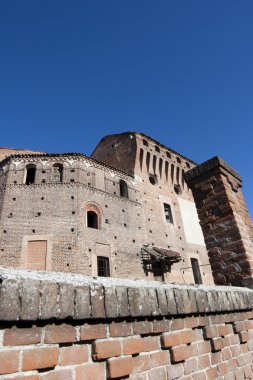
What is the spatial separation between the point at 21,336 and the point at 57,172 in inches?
661

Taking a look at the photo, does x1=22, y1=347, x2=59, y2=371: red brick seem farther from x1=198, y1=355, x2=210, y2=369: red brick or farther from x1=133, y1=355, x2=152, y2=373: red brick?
x1=198, y1=355, x2=210, y2=369: red brick

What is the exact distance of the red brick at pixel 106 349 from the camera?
155 cm

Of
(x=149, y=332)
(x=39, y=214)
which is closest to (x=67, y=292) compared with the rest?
(x=149, y=332)

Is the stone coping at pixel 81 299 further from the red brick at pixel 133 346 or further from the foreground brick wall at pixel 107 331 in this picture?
the red brick at pixel 133 346

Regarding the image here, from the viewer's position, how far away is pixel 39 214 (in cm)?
1555

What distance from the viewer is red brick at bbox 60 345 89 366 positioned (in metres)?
1.43

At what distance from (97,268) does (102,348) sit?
550 inches

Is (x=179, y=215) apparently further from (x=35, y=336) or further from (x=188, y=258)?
(x=35, y=336)

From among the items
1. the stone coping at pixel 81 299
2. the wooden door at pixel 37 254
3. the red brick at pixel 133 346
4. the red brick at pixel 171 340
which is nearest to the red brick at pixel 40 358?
the stone coping at pixel 81 299

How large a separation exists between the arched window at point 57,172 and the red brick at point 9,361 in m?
16.4

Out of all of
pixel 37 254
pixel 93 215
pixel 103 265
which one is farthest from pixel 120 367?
pixel 93 215

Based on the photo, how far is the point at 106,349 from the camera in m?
1.60

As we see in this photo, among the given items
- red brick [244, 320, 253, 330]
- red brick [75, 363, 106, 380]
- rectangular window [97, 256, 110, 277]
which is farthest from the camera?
rectangular window [97, 256, 110, 277]

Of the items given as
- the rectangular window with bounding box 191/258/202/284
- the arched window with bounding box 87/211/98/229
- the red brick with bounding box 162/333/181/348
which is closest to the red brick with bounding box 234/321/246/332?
the red brick with bounding box 162/333/181/348
